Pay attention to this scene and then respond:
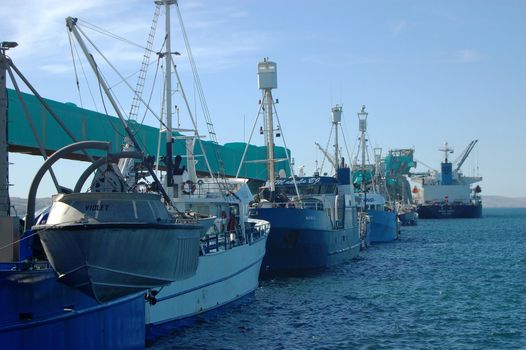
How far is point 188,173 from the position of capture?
3231cm

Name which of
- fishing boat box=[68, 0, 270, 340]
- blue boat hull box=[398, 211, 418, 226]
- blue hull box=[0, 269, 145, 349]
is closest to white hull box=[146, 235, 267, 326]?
fishing boat box=[68, 0, 270, 340]

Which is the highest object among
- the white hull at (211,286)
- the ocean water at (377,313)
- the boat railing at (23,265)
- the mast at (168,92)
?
the mast at (168,92)

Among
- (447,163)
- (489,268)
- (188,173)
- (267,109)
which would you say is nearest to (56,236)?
(188,173)

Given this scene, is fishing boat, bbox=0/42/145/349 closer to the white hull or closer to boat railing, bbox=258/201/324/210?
the white hull

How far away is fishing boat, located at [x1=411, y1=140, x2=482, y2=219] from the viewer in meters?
163

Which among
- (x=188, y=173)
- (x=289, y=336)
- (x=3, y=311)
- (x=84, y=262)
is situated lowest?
→ (x=289, y=336)

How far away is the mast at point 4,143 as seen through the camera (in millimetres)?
16938

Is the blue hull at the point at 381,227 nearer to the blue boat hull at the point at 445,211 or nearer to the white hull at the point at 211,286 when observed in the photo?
the white hull at the point at 211,286

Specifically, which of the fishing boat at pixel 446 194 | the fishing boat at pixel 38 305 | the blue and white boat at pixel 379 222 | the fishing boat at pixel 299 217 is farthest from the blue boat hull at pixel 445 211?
the fishing boat at pixel 38 305

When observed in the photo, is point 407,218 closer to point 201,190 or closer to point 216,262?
point 201,190

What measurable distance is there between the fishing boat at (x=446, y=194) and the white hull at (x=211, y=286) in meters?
135

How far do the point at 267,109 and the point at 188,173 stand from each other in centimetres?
1201

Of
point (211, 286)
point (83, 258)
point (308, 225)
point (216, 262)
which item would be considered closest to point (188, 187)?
point (216, 262)

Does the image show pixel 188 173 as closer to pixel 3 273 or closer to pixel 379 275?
pixel 379 275
